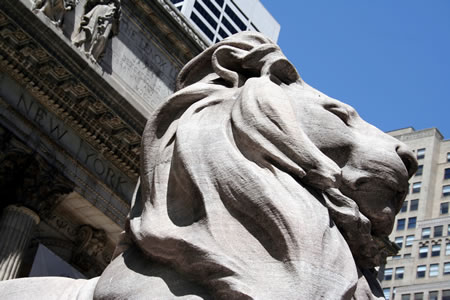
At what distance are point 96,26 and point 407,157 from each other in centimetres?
1762

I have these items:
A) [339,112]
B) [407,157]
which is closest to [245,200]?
[339,112]

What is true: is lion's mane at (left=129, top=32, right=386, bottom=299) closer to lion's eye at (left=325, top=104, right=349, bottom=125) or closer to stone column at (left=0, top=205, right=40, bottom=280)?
lion's eye at (left=325, top=104, right=349, bottom=125)

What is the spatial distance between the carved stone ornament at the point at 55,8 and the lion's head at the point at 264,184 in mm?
15866

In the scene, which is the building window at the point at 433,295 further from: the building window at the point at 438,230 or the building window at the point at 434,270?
the building window at the point at 438,230

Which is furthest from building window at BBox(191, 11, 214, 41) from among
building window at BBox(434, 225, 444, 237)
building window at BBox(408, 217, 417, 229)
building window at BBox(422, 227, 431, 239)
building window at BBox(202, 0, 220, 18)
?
building window at BBox(434, 225, 444, 237)

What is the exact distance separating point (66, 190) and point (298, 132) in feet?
52.6

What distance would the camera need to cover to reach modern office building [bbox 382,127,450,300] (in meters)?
62.8

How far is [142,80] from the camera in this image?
73.8 ft

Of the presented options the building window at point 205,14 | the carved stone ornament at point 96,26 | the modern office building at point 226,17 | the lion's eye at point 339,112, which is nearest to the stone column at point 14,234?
the carved stone ornament at point 96,26

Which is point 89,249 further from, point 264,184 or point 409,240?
point 409,240

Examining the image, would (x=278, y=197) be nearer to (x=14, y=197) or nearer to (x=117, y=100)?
(x=14, y=197)

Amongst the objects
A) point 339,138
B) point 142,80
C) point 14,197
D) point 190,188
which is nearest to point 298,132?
point 339,138

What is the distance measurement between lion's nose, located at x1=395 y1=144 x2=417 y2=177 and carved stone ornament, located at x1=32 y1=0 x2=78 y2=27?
16100 mm

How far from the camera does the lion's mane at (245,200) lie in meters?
2.89
